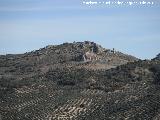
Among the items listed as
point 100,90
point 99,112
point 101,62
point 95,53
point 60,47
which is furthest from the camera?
point 60,47

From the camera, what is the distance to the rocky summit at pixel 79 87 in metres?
92.4

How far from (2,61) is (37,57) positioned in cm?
1649

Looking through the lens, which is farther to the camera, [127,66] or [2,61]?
[2,61]

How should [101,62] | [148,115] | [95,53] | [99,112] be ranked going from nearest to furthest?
[148,115] < [99,112] < [101,62] < [95,53]

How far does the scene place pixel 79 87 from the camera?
115 metres

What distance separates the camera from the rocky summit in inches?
3639

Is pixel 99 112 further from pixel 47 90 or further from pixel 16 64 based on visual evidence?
pixel 16 64

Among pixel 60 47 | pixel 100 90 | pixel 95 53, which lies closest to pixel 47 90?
pixel 100 90

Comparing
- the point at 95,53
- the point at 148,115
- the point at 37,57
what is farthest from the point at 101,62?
the point at 148,115

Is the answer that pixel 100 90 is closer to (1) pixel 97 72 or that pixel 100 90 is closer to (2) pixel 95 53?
(1) pixel 97 72

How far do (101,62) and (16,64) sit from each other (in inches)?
1167

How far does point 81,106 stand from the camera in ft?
324

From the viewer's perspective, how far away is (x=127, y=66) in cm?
12962

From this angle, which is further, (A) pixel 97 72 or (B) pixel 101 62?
(B) pixel 101 62
